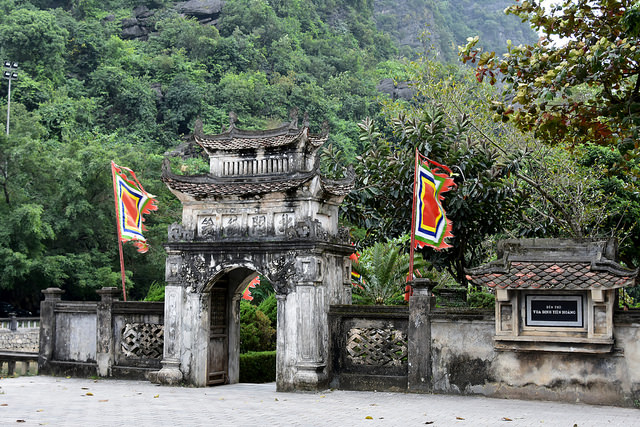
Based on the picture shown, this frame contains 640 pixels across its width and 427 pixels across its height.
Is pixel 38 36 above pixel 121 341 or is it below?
above

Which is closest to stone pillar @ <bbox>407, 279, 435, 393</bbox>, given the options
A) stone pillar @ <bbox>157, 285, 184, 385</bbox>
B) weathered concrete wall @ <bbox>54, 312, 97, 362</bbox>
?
stone pillar @ <bbox>157, 285, 184, 385</bbox>

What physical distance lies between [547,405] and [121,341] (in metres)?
9.80

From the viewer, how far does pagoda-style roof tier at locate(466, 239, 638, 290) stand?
43.2ft

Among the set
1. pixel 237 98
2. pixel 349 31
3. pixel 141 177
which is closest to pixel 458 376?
pixel 141 177

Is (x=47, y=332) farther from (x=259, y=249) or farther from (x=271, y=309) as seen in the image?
(x=271, y=309)

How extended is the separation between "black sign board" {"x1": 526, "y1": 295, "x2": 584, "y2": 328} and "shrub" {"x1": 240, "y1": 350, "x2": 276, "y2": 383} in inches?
325

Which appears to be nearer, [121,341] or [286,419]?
[286,419]

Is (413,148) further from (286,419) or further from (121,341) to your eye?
(286,419)

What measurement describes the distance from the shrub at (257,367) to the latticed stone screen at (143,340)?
2715mm

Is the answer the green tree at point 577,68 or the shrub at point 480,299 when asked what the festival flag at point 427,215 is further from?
the shrub at point 480,299

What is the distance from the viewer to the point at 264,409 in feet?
41.5

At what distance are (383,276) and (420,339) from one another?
7954 mm

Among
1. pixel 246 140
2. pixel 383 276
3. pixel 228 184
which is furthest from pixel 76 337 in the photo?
pixel 383 276

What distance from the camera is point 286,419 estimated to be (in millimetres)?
11438
